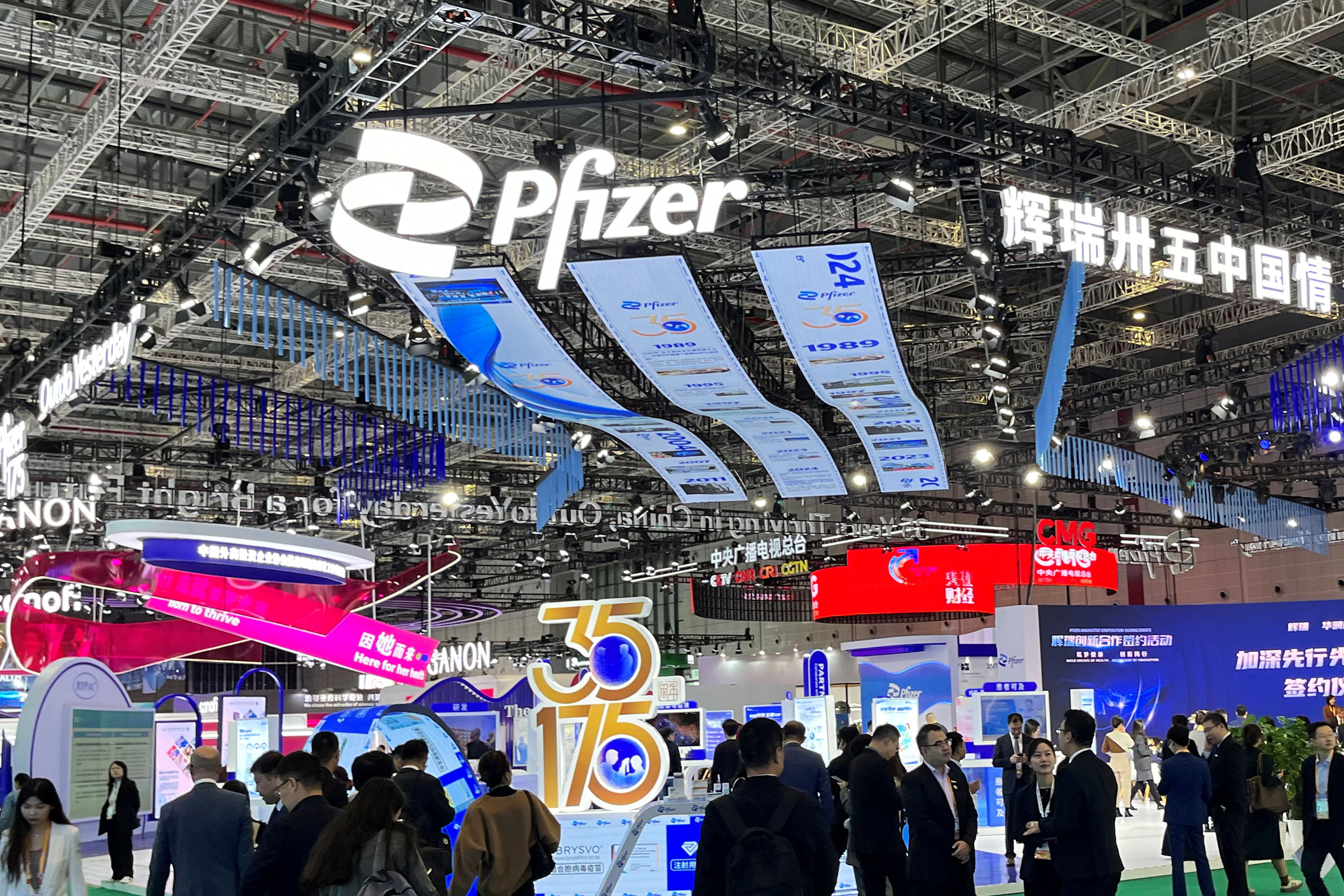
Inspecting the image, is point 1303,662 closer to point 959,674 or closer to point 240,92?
point 959,674

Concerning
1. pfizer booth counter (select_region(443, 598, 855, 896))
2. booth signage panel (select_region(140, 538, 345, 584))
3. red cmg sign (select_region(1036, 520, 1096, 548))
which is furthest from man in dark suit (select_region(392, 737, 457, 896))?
red cmg sign (select_region(1036, 520, 1096, 548))

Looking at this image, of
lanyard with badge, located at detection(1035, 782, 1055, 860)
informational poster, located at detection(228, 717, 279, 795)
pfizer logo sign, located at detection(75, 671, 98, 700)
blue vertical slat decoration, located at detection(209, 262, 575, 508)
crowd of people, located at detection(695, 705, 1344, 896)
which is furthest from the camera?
informational poster, located at detection(228, 717, 279, 795)

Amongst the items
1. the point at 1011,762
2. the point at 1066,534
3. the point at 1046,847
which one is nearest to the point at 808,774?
the point at 1046,847

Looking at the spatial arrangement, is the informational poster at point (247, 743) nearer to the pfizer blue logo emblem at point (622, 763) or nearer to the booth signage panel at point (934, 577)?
the pfizer blue logo emblem at point (622, 763)

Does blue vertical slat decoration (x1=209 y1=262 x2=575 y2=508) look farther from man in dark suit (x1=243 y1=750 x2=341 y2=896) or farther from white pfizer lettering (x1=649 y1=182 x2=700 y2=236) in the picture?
man in dark suit (x1=243 y1=750 x2=341 y2=896)

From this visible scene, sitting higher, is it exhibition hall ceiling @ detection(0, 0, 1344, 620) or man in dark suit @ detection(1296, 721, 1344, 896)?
exhibition hall ceiling @ detection(0, 0, 1344, 620)

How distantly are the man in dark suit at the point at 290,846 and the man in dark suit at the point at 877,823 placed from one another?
116 inches

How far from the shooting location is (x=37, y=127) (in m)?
12.5

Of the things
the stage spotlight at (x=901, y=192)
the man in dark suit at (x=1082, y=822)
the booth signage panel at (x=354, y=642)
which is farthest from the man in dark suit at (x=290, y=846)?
the booth signage panel at (x=354, y=642)

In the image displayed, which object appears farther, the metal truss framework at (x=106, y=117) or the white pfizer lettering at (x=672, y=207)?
the metal truss framework at (x=106, y=117)

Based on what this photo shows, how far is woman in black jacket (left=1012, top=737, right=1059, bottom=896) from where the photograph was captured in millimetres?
6352

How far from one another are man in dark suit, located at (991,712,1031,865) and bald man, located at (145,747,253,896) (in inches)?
226

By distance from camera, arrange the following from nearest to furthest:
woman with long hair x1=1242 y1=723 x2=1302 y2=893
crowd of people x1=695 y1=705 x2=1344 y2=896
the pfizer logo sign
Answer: crowd of people x1=695 y1=705 x2=1344 y2=896
woman with long hair x1=1242 y1=723 x2=1302 y2=893
the pfizer logo sign

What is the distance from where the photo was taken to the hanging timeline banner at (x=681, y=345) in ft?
33.8
